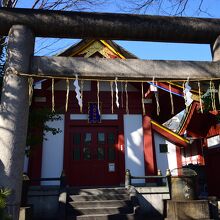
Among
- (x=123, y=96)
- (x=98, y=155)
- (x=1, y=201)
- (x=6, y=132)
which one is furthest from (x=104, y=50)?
(x=1, y=201)

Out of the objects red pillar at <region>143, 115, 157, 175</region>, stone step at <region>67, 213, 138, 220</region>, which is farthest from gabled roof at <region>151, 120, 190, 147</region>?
stone step at <region>67, 213, 138, 220</region>

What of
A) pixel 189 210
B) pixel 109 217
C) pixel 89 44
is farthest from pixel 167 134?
pixel 109 217

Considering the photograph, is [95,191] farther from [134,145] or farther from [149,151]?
[149,151]

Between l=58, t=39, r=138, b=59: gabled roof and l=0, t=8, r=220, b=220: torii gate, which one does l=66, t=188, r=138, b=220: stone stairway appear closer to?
l=0, t=8, r=220, b=220: torii gate

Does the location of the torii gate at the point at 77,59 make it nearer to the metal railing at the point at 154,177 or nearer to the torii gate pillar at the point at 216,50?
the torii gate pillar at the point at 216,50

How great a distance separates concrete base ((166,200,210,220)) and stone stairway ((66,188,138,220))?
1.29 metres

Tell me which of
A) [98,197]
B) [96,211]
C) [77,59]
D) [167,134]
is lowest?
[96,211]

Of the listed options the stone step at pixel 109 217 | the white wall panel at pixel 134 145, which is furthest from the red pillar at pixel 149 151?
the stone step at pixel 109 217

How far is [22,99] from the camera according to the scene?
4891mm

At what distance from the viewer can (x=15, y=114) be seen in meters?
4.72

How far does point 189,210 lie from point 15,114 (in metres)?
5.97

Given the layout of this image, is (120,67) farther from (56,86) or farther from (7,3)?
(56,86)

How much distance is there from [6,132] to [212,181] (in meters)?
11.0

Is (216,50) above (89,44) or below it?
below
